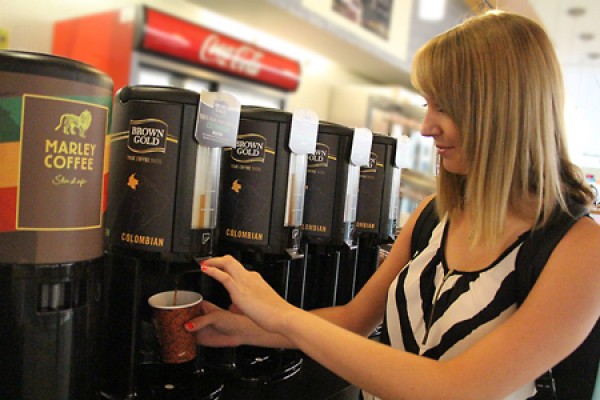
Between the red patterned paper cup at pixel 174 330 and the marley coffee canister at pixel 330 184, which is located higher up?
the marley coffee canister at pixel 330 184

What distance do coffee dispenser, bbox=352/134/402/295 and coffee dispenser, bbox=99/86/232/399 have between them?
1.51 feet

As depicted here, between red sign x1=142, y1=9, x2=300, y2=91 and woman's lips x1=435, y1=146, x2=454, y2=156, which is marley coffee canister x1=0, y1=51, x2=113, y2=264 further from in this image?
red sign x1=142, y1=9, x2=300, y2=91

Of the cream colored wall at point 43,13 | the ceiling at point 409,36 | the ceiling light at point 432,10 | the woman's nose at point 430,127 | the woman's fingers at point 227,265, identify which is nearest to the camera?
the woman's fingers at point 227,265

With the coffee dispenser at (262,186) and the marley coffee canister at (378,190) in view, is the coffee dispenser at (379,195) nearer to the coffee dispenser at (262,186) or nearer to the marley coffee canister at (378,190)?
the marley coffee canister at (378,190)

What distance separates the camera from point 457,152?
0.92 meters

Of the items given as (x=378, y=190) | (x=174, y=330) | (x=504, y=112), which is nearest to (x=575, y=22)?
(x=378, y=190)

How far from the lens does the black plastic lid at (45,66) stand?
59cm

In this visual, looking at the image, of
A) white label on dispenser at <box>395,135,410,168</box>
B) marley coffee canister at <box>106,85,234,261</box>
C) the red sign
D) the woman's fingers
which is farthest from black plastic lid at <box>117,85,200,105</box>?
the red sign

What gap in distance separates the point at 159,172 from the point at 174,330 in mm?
244

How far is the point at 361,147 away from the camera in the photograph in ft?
3.51

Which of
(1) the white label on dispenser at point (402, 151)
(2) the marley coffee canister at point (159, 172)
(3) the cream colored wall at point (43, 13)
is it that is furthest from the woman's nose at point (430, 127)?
(3) the cream colored wall at point (43, 13)

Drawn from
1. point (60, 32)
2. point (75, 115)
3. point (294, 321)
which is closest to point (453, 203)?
point (294, 321)

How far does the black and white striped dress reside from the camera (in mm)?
835

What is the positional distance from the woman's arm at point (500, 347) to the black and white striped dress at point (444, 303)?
85 mm
